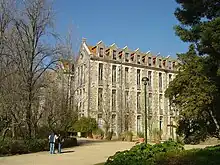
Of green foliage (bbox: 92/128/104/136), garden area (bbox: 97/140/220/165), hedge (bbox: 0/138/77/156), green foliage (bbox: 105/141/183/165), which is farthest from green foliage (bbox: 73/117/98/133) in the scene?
garden area (bbox: 97/140/220/165)

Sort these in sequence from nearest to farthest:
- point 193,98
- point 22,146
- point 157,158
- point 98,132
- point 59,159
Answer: point 157,158 < point 59,159 < point 22,146 < point 193,98 < point 98,132

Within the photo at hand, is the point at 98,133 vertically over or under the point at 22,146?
over

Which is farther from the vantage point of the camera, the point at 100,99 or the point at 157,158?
the point at 100,99

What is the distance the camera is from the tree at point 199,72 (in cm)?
1706

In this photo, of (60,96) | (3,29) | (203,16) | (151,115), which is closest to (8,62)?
(3,29)

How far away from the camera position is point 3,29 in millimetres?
27047

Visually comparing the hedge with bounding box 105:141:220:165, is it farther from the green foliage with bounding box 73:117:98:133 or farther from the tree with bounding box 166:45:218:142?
the green foliage with bounding box 73:117:98:133

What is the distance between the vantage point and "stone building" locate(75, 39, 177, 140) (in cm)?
5188

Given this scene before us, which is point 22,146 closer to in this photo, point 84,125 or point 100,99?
point 84,125

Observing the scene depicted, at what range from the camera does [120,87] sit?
54.7m

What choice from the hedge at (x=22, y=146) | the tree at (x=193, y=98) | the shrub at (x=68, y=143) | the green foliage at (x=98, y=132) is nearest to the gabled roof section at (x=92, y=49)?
the green foliage at (x=98, y=132)

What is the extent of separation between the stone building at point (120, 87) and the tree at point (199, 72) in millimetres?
16192

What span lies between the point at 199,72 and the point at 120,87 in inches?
1128

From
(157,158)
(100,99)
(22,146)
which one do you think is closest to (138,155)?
(157,158)
